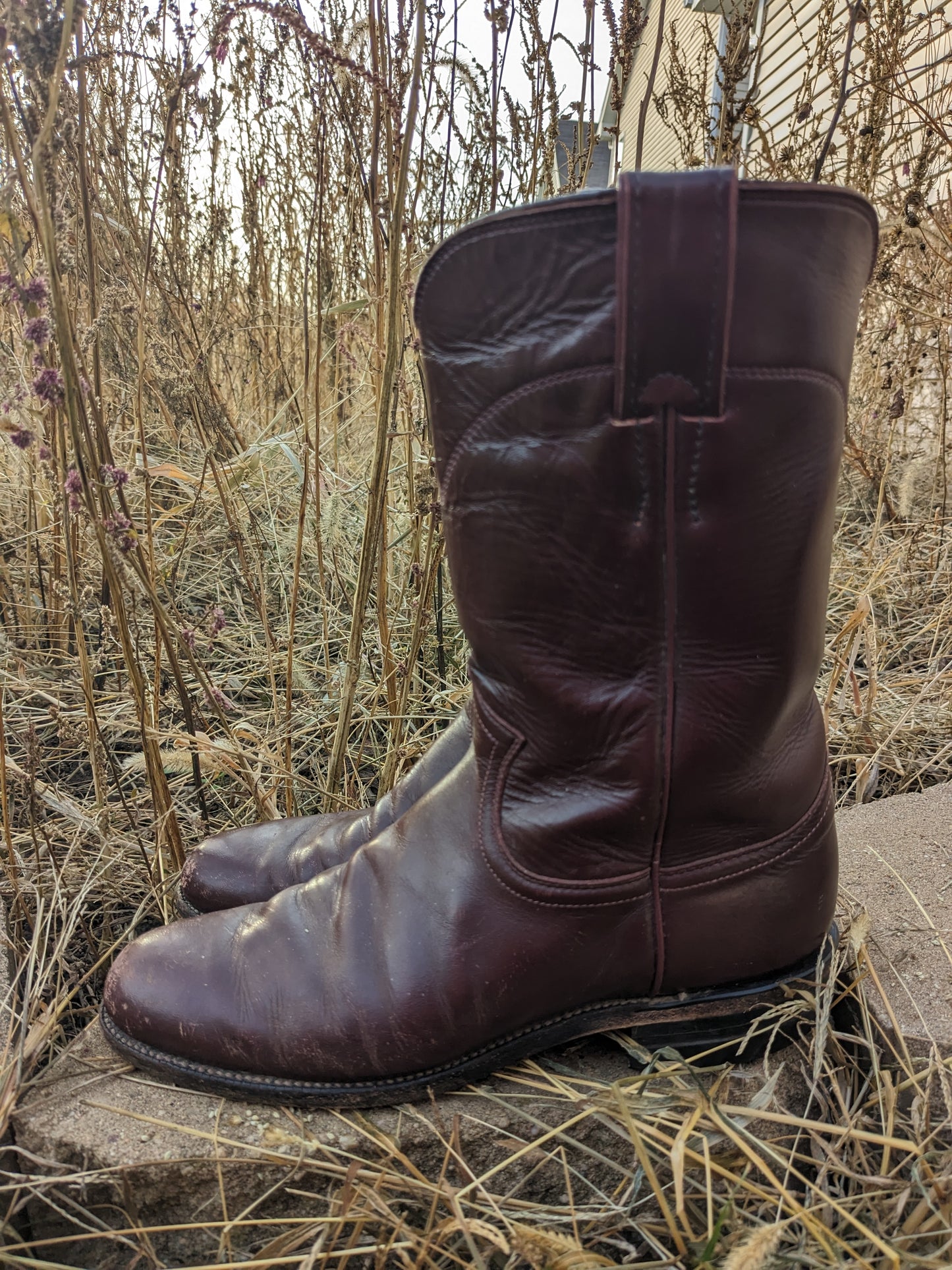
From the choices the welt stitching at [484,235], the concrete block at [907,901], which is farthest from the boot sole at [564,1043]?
the welt stitching at [484,235]

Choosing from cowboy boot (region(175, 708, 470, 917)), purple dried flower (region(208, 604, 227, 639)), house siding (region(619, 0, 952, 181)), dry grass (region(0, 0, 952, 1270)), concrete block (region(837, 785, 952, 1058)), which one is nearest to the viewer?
dry grass (region(0, 0, 952, 1270))

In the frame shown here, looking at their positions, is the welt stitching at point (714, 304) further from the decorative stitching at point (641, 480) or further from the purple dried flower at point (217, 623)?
the purple dried flower at point (217, 623)

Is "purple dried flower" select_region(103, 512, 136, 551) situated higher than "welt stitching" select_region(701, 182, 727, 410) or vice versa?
"welt stitching" select_region(701, 182, 727, 410)

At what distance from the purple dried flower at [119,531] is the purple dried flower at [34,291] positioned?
0.23 meters

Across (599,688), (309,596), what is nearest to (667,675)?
(599,688)

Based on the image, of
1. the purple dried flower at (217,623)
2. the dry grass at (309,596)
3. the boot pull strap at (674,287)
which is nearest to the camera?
the boot pull strap at (674,287)

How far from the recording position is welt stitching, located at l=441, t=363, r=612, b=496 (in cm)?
64

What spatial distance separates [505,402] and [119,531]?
1.65 ft

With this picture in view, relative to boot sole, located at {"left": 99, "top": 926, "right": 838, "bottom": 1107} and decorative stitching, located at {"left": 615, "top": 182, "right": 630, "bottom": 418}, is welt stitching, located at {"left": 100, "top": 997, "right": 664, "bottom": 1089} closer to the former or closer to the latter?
boot sole, located at {"left": 99, "top": 926, "right": 838, "bottom": 1107}

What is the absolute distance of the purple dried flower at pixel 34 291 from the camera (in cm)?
85

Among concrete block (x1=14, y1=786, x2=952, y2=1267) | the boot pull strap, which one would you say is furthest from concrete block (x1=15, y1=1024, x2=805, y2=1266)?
the boot pull strap

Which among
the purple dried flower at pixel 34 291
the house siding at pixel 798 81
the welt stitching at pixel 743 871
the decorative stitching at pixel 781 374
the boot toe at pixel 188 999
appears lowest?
the boot toe at pixel 188 999

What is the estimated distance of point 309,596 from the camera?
230 centimetres

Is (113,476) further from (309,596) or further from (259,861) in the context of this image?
(309,596)
